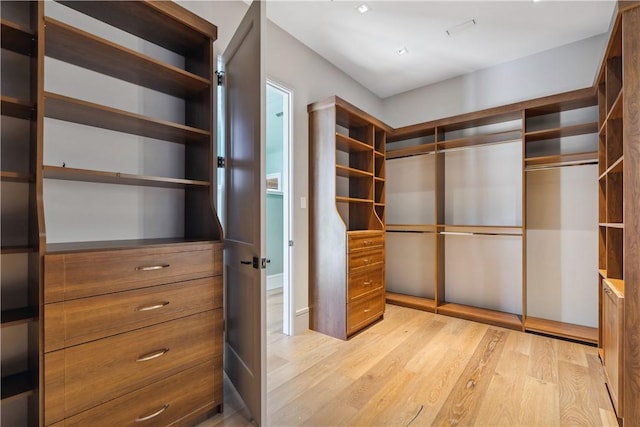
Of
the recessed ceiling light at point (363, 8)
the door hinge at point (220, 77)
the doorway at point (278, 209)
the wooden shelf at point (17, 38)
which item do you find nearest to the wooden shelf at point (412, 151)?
the doorway at point (278, 209)

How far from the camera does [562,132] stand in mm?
2785

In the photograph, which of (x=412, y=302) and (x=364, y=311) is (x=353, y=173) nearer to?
(x=364, y=311)

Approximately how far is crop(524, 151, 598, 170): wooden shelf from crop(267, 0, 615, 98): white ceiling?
116 cm

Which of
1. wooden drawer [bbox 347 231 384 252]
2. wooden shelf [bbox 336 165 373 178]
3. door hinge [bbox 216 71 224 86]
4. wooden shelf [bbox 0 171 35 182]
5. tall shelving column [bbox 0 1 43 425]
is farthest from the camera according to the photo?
wooden shelf [bbox 336 165 373 178]

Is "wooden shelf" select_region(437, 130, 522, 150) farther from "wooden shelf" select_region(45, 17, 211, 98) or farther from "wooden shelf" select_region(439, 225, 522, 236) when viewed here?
"wooden shelf" select_region(45, 17, 211, 98)

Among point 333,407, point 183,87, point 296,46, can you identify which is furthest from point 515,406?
point 296,46

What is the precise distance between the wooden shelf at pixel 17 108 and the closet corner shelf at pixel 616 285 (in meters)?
2.94

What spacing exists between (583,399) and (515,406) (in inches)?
18.1

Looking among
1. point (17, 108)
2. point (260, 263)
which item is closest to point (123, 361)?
point (260, 263)

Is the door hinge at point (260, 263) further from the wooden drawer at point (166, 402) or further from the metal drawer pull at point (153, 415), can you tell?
the metal drawer pull at point (153, 415)

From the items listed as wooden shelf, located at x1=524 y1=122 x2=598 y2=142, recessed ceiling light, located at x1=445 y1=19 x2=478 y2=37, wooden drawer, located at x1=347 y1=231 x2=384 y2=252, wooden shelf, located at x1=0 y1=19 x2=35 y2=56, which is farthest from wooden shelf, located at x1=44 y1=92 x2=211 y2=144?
wooden shelf, located at x1=524 y1=122 x2=598 y2=142

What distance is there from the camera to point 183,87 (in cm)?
185

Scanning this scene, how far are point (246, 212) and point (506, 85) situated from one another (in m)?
3.33

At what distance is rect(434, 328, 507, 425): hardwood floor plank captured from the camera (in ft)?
5.48
